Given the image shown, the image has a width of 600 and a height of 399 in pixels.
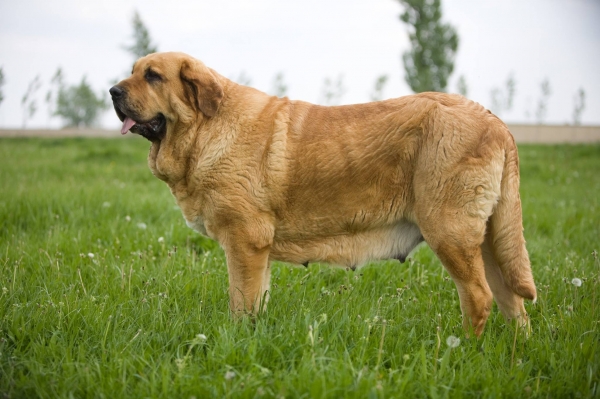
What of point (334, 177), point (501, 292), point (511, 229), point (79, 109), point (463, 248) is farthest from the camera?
point (79, 109)

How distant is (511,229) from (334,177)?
46.1 inches

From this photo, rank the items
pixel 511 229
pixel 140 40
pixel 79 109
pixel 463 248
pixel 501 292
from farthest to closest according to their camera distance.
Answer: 1. pixel 79 109
2. pixel 140 40
3. pixel 501 292
4. pixel 511 229
5. pixel 463 248

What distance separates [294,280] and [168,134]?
1510 mm

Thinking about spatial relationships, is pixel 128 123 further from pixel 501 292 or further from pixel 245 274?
pixel 501 292

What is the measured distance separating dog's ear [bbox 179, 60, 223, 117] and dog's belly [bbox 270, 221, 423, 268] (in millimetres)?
1015

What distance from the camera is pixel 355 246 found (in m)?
3.27

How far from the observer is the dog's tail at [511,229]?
3.01 metres

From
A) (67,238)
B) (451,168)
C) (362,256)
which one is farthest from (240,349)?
(67,238)

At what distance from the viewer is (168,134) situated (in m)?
3.32

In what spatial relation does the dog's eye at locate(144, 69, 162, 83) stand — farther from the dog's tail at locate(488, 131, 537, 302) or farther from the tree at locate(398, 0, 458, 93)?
the tree at locate(398, 0, 458, 93)

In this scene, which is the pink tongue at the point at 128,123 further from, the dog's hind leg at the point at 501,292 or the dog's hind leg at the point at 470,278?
the dog's hind leg at the point at 501,292

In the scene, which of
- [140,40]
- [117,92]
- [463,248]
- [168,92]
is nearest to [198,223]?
[168,92]

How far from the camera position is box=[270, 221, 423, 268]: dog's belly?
10.7 feet

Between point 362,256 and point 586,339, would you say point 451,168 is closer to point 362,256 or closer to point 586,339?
point 362,256
